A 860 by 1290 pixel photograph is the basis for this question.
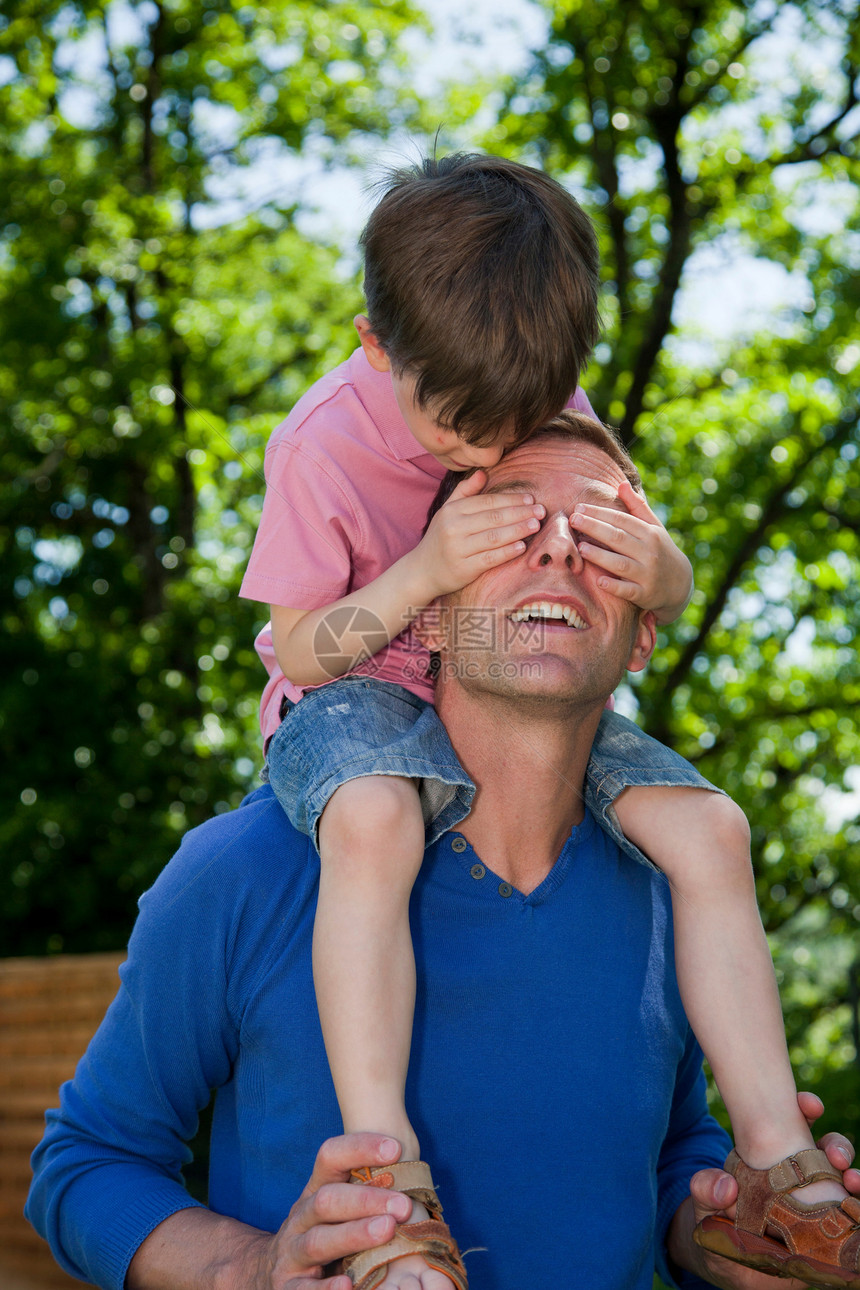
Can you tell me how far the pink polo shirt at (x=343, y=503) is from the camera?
6.01 feet

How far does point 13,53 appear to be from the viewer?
9.05m

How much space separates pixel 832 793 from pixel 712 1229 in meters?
8.18

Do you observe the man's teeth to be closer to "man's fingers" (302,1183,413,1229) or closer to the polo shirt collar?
the polo shirt collar

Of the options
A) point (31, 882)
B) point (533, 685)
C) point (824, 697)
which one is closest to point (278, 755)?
point (533, 685)

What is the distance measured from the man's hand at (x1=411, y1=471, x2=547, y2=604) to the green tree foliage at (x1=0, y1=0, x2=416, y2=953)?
584cm

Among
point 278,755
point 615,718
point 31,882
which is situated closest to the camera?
point 278,755

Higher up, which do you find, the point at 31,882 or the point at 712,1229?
the point at 712,1229

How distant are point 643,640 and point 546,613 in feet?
0.99

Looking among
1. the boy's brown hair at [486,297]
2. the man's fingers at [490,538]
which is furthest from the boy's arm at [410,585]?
the boy's brown hair at [486,297]

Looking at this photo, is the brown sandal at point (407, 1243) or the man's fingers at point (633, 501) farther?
the man's fingers at point (633, 501)

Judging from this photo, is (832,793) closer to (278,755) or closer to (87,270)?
(87,270)

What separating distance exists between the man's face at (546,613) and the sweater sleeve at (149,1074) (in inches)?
18.1

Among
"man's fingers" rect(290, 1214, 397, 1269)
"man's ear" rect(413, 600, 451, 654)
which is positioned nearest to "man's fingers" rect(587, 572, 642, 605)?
"man's ear" rect(413, 600, 451, 654)

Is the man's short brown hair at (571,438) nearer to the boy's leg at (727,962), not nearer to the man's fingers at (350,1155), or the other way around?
the boy's leg at (727,962)
